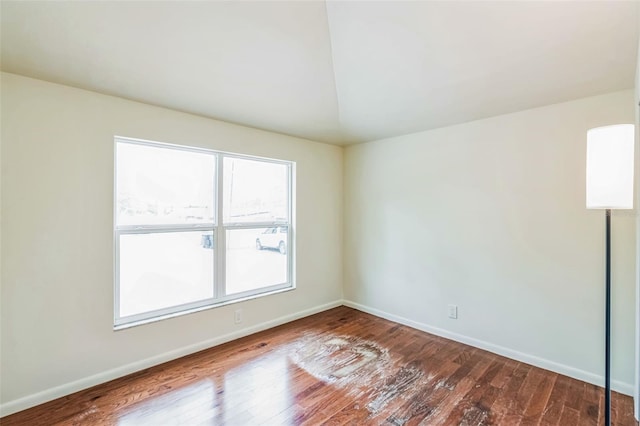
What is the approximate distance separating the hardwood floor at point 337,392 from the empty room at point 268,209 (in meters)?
0.02

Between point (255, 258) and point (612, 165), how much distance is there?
10.1ft

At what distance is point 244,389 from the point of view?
227cm

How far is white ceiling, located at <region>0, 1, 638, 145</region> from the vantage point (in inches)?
69.6

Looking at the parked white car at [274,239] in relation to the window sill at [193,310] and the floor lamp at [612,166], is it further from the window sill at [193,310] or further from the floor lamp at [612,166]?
the floor lamp at [612,166]

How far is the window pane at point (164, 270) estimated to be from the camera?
2584 millimetres

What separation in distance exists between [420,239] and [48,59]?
3.50 m

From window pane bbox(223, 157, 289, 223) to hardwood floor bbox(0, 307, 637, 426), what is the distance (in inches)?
54.3

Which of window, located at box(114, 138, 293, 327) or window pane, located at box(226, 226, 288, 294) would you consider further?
window pane, located at box(226, 226, 288, 294)

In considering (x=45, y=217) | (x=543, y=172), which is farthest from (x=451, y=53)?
(x=45, y=217)

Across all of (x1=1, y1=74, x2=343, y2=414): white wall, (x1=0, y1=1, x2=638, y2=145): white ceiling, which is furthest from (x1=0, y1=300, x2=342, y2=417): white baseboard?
(x1=0, y1=1, x2=638, y2=145): white ceiling

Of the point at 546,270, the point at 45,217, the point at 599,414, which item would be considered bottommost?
the point at 599,414

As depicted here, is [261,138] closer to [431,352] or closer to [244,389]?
[244,389]

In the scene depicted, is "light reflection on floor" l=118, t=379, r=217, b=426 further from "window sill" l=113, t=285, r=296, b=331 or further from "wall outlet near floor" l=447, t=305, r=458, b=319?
"wall outlet near floor" l=447, t=305, r=458, b=319

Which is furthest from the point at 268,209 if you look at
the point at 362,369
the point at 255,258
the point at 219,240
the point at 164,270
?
the point at 362,369
